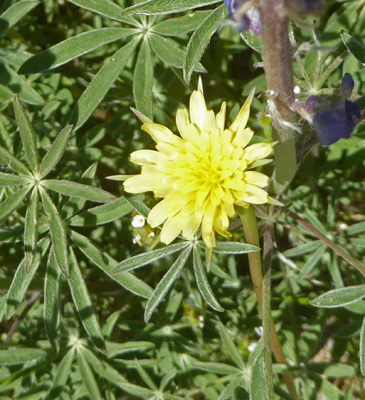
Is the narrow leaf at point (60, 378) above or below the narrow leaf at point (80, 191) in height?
below

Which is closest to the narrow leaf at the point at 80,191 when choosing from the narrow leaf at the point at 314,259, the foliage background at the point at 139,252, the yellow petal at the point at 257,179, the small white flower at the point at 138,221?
the foliage background at the point at 139,252

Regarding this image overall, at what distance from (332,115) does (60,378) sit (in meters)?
1.95

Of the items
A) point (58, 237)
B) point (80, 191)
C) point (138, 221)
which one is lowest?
point (138, 221)

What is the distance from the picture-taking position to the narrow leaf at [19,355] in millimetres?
2758

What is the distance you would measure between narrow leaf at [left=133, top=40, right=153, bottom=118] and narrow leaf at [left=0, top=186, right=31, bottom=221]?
673mm

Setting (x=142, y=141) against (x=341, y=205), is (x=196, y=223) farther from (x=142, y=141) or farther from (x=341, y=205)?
(x=341, y=205)

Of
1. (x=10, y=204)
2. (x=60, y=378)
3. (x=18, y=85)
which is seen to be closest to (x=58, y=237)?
(x=10, y=204)

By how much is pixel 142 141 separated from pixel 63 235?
3.33ft

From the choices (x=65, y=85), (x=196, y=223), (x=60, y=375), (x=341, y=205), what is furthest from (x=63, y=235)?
(x=341, y=205)

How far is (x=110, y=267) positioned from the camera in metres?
2.59

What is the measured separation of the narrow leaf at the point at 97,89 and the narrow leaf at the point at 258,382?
4.51 feet

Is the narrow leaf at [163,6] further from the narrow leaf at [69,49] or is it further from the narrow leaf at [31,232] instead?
the narrow leaf at [31,232]

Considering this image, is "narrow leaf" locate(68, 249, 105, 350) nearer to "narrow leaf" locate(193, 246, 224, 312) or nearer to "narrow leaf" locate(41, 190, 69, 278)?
"narrow leaf" locate(41, 190, 69, 278)

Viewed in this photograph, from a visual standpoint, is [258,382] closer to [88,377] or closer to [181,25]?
[88,377]
